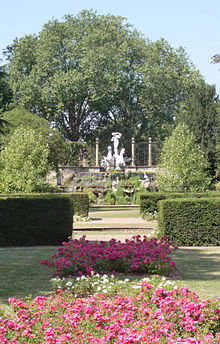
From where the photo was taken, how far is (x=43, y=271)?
31.1 ft

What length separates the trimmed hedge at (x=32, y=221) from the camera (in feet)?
45.3

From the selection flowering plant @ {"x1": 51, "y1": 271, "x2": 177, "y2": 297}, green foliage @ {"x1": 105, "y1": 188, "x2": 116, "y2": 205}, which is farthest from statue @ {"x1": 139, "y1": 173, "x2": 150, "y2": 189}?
flowering plant @ {"x1": 51, "y1": 271, "x2": 177, "y2": 297}

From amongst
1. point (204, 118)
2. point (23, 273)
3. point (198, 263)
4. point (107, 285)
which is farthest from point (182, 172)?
point (107, 285)

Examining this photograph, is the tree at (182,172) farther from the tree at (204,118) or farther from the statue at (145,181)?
the tree at (204,118)

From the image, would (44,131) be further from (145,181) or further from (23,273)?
(23,273)

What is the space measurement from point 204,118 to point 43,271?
3270cm

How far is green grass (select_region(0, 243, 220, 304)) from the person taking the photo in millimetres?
7676

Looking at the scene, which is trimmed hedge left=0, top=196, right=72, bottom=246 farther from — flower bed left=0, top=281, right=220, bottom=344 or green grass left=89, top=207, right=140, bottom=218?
→ green grass left=89, top=207, right=140, bottom=218

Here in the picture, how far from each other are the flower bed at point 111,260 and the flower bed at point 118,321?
9.36 feet

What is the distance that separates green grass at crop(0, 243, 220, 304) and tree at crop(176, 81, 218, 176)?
26.9 metres

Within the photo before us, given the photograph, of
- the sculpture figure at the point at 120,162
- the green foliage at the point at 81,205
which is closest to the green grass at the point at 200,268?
the green foliage at the point at 81,205

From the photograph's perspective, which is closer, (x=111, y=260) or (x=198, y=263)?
(x=111, y=260)

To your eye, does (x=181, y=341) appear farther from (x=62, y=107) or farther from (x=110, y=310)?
(x=62, y=107)

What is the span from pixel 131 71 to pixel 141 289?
43.9 metres
